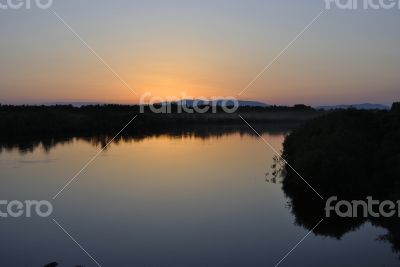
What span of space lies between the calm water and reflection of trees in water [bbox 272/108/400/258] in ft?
1.38

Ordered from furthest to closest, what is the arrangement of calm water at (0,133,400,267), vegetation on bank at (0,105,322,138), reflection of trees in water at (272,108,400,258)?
vegetation on bank at (0,105,322,138) → reflection of trees in water at (272,108,400,258) → calm water at (0,133,400,267)

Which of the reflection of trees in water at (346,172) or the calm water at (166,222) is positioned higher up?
the reflection of trees in water at (346,172)

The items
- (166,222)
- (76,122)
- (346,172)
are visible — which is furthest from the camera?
(76,122)

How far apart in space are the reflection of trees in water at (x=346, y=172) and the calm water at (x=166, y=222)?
42cm

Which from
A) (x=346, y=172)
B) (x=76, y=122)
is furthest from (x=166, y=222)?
(x=76, y=122)

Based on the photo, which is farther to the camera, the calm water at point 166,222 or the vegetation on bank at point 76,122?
the vegetation on bank at point 76,122

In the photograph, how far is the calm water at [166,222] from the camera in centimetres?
832

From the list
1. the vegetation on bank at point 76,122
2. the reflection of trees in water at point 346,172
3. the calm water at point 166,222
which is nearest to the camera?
the calm water at point 166,222

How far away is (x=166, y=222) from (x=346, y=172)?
5.04 metres

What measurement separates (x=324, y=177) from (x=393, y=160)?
1860 millimetres

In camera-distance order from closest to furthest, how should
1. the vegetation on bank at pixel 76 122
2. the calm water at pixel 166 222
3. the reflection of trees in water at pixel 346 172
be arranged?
the calm water at pixel 166 222
the reflection of trees in water at pixel 346 172
the vegetation on bank at pixel 76 122

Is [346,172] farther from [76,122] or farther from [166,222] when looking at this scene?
[76,122]

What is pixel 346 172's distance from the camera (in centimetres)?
1227

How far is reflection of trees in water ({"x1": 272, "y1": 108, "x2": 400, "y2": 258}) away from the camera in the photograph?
1056 cm
